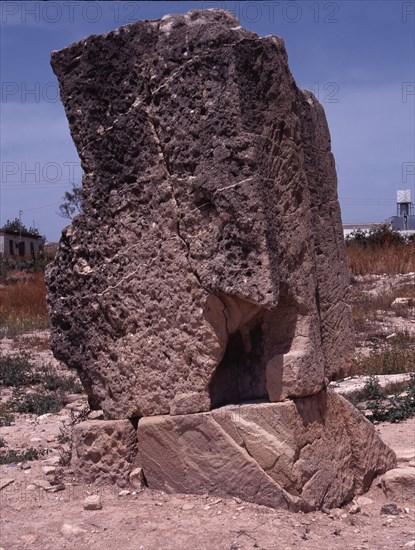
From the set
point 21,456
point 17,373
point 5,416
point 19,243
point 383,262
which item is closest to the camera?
point 21,456

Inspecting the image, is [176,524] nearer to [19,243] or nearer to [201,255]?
[201,255]

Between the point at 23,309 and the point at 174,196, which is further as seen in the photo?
the point at 23,309

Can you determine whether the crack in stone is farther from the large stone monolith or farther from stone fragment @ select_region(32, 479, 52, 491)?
stone fragment @ select_region(32, 479, 52, 491)

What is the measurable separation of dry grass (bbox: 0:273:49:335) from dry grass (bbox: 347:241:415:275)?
6047mm

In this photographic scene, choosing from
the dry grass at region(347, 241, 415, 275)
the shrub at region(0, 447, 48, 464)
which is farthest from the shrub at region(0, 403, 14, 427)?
the dry grass at region(347, 241, 415, 275)

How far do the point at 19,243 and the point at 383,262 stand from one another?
27854mm

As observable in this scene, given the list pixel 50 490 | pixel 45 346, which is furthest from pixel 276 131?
pixel 45 346

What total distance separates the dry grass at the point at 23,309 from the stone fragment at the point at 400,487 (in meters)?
8.97

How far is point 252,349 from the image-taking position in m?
4.47

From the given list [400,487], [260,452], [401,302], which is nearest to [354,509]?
[400,487]

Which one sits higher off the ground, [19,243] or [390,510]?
[19,243]

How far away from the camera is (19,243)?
4106cm

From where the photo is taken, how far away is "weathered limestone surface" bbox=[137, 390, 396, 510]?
3992mm

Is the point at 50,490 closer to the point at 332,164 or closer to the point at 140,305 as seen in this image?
the point at 140,305
